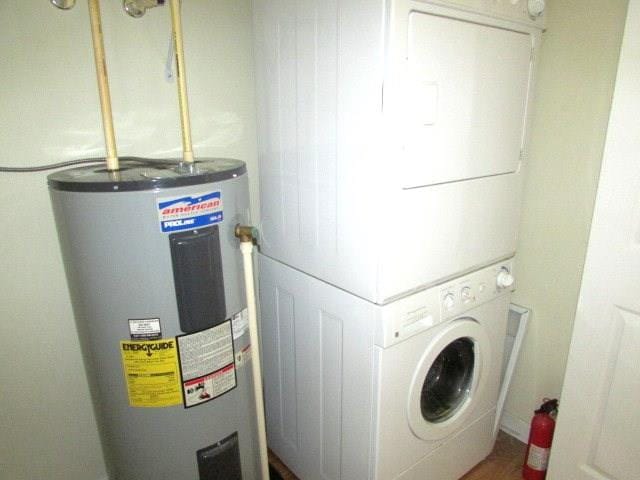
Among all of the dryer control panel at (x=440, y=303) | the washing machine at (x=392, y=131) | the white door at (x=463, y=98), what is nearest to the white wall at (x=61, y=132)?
the washing machine at (x=392, y=131)

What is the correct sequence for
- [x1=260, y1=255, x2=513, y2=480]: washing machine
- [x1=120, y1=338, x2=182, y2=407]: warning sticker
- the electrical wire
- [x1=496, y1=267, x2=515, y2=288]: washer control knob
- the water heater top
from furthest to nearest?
[x1=496, y1=267, x2=515, y2=288]: washer control knob
[x1=260, y1=255, x2=513, y2=480]: washing machine
the electrical wire
[x1=120, y1=338, x2=182, y2=407]: warning sticker
the water heater top

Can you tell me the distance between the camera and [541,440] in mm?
1671

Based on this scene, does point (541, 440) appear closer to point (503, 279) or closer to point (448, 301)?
point (503, 279)

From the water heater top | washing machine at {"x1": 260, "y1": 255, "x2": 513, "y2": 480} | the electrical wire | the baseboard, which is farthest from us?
the baseboard

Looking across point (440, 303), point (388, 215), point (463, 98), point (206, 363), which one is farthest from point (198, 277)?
point (463, 98)

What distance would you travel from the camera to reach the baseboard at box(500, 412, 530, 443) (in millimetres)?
1927

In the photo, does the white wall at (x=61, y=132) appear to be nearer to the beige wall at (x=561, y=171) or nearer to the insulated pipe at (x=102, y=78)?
the insulated pipe at (x=102, y=78)

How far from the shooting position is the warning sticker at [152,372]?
1.06 metres

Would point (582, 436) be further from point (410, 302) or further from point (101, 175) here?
point (101, 175)

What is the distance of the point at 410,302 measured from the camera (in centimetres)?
126

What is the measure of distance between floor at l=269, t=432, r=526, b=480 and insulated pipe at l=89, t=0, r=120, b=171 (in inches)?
52.8

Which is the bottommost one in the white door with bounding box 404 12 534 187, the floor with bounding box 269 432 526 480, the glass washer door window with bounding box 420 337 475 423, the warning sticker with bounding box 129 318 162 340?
the floor with bounding box 269 432 526 480

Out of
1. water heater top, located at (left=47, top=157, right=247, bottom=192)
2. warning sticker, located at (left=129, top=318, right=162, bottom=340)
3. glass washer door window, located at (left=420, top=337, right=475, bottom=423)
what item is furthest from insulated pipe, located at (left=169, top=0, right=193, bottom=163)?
glass washer door window, located at (left=420, top=337, right=475, bottom=423)

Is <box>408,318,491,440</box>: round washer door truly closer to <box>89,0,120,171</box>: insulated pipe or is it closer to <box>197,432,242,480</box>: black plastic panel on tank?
<box>197,432,242,480</box>: black plastic panel on tank
